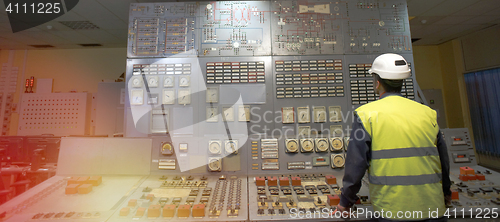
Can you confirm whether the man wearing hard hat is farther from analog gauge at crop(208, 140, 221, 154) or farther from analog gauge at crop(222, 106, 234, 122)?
analog gauge at crop(222, 106, 234, 122)

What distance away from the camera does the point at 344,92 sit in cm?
248

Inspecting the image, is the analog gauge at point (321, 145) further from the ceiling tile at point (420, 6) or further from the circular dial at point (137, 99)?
the ceiling tile at point (420, 6)

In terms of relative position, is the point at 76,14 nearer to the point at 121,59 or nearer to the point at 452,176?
the point at 121,59

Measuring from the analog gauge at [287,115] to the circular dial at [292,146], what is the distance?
1.82 ft

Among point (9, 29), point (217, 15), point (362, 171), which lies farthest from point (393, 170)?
point (9, 29)

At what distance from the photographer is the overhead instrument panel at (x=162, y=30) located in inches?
99.1

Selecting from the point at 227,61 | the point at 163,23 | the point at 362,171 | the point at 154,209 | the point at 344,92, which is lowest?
the point at 154,209

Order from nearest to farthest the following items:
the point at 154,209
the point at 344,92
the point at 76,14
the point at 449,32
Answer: the point at 154,209 → the point at 344,92 → the point at 76,14 → the point at 449,32

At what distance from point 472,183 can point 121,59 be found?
19.5 ft

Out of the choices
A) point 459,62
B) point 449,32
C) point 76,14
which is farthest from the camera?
point 459,62

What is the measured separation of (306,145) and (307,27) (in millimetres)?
1448

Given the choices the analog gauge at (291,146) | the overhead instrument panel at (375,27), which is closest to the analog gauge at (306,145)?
the analog gauge at (291,146)

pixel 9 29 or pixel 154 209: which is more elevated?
pixel 9 29

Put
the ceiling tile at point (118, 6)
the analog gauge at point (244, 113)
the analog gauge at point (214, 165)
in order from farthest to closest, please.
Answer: the ceiling tile at point (118, 6) < the analog gauge at point (244, 113) < the analog gauge at point (214, 165)
